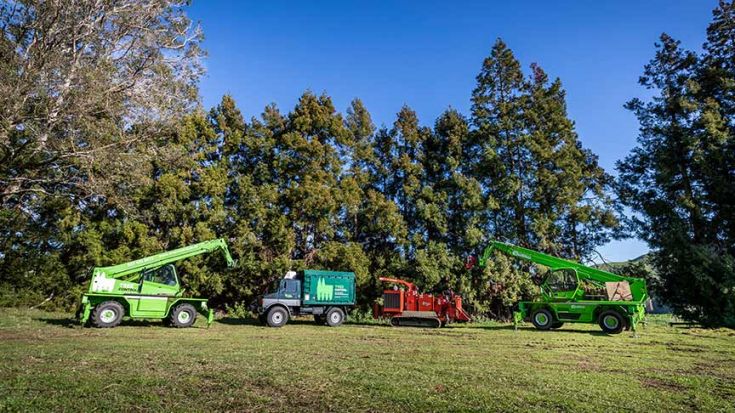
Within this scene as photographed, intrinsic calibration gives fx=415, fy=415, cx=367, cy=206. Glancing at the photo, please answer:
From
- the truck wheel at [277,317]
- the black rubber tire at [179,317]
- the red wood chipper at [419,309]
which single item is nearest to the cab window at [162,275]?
the black rubber tire at [179,317]

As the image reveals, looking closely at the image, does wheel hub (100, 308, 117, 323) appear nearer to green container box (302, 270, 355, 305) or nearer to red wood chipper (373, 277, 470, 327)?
green container box (302, 270, 355, 305)

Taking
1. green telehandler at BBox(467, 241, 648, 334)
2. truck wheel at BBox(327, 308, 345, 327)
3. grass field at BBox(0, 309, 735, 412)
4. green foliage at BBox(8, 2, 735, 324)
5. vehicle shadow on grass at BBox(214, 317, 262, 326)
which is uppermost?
green foliage at BBox(8, 2, 735, 324)

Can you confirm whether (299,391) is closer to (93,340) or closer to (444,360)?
(444,360)

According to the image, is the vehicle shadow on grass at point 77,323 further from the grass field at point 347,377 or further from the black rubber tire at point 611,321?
the black rubber tire at point 611,321

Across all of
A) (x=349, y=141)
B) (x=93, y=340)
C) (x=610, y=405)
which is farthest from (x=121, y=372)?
(x=349, y=141)

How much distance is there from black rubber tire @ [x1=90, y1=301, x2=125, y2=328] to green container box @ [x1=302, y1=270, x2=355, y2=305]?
282 inches

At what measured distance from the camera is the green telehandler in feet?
52.0

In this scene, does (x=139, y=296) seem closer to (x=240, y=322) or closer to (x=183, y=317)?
(x=183, y=317)

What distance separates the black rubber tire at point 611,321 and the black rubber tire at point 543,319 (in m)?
1.87

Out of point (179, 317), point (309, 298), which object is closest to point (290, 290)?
point (309, 298)

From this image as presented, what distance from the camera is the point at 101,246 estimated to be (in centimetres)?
2144

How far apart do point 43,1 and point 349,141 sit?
16269 millimetres

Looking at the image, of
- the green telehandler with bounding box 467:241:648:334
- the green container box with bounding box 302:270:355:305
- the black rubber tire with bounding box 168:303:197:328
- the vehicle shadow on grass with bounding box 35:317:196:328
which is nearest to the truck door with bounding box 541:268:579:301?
the green telehandler with bounding box 467:241:648:334

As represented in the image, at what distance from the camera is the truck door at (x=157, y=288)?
15.3 metres
